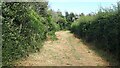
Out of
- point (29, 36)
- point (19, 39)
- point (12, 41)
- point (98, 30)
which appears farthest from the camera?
point (98, 30)

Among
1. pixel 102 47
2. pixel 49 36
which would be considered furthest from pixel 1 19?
pixel 49 36

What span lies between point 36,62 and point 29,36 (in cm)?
154

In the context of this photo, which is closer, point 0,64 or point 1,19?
point 0,64

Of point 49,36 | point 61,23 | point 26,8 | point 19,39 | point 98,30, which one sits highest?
point 26,8

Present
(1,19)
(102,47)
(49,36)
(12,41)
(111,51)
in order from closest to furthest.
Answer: (1,19)
(12,41)
(111,51)
(102,47)
(49,36)

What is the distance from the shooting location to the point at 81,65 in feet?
35.7

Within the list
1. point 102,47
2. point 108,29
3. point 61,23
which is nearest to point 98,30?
point 102,47

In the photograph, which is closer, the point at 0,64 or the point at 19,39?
the point at 0,64

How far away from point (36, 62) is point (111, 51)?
13.6ft

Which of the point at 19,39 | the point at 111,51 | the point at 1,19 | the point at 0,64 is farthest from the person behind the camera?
the point at 111,51

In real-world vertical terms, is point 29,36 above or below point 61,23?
above

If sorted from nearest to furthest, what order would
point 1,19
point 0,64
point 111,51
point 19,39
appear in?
point 0,64
point 1,19
point 19,39
point 111,51

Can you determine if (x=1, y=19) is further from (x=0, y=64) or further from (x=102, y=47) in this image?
(x=102, y=47)

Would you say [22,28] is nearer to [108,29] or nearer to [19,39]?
[19,39]
